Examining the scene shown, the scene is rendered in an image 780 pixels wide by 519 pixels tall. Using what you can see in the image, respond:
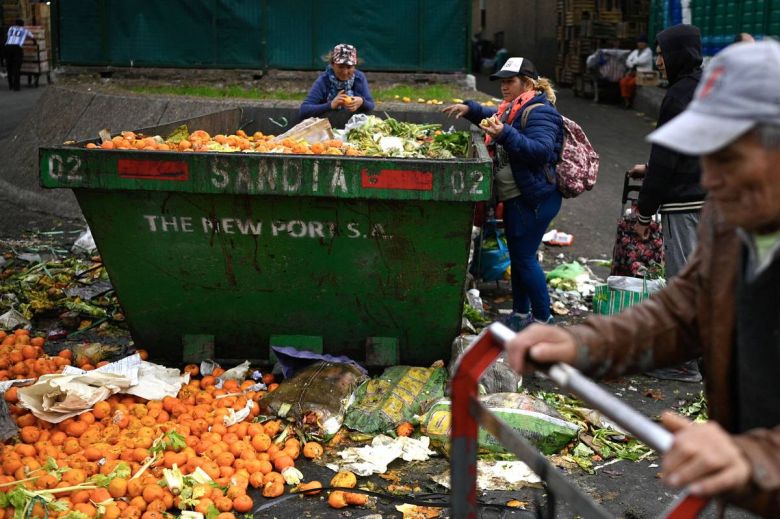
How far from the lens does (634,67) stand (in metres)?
20.5

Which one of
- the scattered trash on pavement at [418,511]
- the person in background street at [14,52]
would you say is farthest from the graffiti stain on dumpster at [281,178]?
the person in background street at [14,52]

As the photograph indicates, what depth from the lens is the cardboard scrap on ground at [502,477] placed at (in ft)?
14.1

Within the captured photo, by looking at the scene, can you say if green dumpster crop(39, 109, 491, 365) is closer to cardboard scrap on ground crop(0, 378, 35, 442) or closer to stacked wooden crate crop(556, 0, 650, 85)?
cardboard scrap on ground crop(0, 378, 35, 442)

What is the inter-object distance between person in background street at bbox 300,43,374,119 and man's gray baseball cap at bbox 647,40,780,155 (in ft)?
18.6

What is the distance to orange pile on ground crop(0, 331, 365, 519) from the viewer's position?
12.9 ft

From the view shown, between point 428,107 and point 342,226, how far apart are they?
20.2ft

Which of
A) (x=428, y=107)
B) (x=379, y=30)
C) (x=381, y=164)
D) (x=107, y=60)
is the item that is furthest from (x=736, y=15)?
(x=381, y=164)

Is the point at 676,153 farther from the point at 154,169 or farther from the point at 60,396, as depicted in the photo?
the point at 60,396

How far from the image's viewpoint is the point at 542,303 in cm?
626

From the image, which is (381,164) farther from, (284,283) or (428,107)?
(428,107)

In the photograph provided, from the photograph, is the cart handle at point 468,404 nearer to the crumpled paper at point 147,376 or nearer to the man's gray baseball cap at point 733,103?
the man's gray baseball cap at point 733,103

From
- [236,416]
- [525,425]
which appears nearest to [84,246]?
[236,416]

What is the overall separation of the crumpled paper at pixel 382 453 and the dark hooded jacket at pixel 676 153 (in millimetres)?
2115

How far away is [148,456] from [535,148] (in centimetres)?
300
